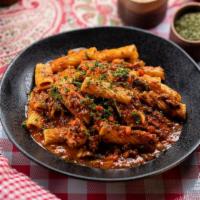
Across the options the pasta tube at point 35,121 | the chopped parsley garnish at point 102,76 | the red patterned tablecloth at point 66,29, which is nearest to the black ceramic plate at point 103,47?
the pasta tube at point 35,121

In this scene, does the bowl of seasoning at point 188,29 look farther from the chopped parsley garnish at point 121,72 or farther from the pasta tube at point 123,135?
the pasta tube at point 123,135

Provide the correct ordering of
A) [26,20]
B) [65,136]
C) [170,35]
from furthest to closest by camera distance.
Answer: [26,20] → [170,35] → [65,136]

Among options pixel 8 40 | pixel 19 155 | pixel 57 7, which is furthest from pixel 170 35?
pixel 19 155

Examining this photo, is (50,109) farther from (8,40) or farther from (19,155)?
(8,40)

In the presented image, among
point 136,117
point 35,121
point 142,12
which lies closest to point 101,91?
point 136,117

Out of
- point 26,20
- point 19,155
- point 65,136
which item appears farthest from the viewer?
point 26,20

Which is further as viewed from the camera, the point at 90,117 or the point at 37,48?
the point at 37,48

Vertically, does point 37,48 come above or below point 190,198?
above
